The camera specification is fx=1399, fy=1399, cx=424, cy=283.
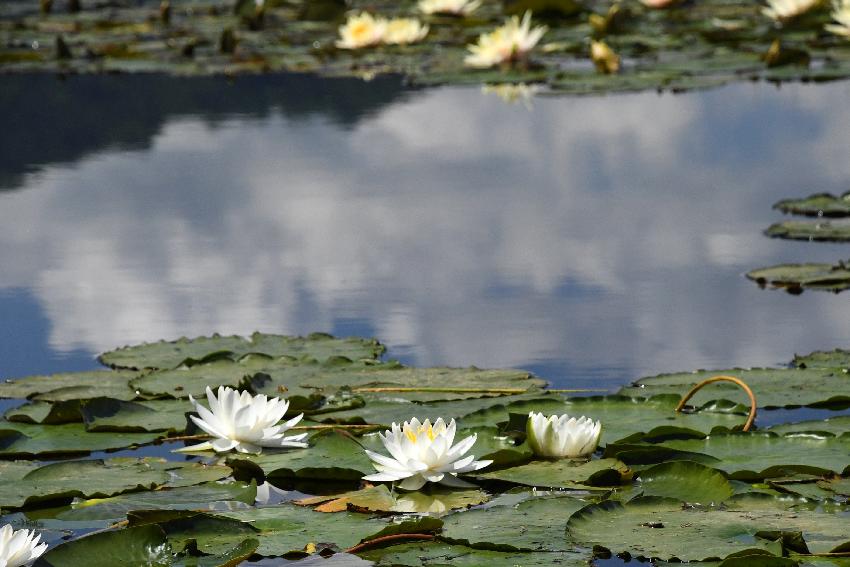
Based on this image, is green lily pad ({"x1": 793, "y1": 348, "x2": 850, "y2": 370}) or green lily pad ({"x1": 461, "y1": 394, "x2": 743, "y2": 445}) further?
green lily pad ({"x1": 793, "y1": 348, "x2": 850, "y2": 370})

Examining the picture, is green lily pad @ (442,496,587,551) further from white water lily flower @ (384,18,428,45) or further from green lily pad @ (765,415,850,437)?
white water lily flower @ (384,18,428,45)

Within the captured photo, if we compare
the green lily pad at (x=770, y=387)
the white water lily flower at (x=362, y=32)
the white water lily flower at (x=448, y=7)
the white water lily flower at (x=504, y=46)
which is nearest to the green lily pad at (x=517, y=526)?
the green lily pad at (x=770, y=387)

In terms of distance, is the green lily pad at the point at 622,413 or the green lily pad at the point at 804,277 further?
the green lily pad at the point at 804,277

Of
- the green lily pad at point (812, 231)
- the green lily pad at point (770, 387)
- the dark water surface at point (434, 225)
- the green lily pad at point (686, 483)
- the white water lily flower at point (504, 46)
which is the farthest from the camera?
the white water lily flower at point (504, 46)

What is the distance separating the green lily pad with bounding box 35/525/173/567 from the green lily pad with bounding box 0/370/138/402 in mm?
1048

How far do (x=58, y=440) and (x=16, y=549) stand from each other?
2.84 feet

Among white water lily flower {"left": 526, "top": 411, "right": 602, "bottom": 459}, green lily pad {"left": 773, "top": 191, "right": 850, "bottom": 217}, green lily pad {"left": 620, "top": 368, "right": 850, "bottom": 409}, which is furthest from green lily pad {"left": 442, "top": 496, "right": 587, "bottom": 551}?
green lily pad {"left": 773, "top": 191, "right": 850, "bottom": 217}

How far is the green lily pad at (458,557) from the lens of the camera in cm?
209

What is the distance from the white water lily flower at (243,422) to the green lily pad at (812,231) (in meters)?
2.32

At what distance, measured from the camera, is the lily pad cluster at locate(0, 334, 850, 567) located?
7.06ft

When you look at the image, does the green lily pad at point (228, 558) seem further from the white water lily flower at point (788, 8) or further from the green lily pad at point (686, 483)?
the white water lily flower at point (788, 8)

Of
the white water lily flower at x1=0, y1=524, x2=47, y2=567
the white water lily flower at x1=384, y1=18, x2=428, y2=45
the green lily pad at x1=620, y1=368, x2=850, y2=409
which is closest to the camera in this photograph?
the white water lily flower at x1=0, y1=524, x2=47, y2=567

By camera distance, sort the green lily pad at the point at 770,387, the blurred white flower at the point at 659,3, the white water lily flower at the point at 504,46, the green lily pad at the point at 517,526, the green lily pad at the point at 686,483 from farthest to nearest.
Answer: the blurred white flower at the point at 659,3 < the white water lily flower at the point at 504,46 < the green lily pad at the point at 770,387 < the green lily pad at the point at 686,483 < the green lily pad at the point at 517,526

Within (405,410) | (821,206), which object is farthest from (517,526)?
(821,206)
